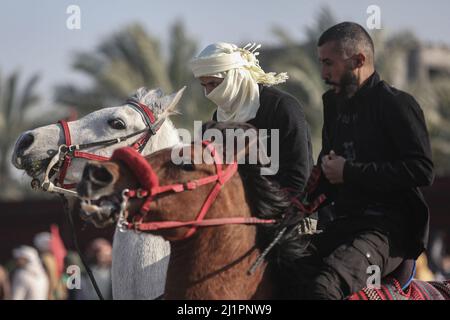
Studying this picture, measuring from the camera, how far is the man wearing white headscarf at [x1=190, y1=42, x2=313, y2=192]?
611 cm

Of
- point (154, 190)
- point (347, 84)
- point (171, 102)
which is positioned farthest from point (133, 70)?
point (154, 190)

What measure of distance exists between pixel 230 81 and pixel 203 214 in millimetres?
1752

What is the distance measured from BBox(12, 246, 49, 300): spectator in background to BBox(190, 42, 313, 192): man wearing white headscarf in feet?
28.9

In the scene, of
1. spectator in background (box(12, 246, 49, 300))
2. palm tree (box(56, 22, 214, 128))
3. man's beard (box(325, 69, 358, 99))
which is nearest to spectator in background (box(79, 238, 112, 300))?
spectator in background (box(12, 246, 49, 300))

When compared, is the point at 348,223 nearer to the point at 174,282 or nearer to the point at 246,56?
the point at 174,282

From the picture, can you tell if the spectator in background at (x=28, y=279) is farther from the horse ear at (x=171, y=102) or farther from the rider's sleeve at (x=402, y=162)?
the rider's sleeve at (x=402, y=162)

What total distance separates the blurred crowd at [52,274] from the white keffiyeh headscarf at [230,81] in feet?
19.9

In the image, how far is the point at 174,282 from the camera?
5.18 metres

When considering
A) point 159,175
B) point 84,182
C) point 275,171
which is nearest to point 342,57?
point 275,171

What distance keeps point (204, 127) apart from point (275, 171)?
0.63 meters

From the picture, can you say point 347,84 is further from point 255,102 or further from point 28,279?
point 28,279

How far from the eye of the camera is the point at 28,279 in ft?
49.2

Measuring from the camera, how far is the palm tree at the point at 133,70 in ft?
85.6

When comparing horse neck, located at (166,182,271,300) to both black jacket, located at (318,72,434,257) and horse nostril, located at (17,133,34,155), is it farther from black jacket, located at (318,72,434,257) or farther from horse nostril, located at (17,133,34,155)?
horse nostril, located at (17,133,34,155)
